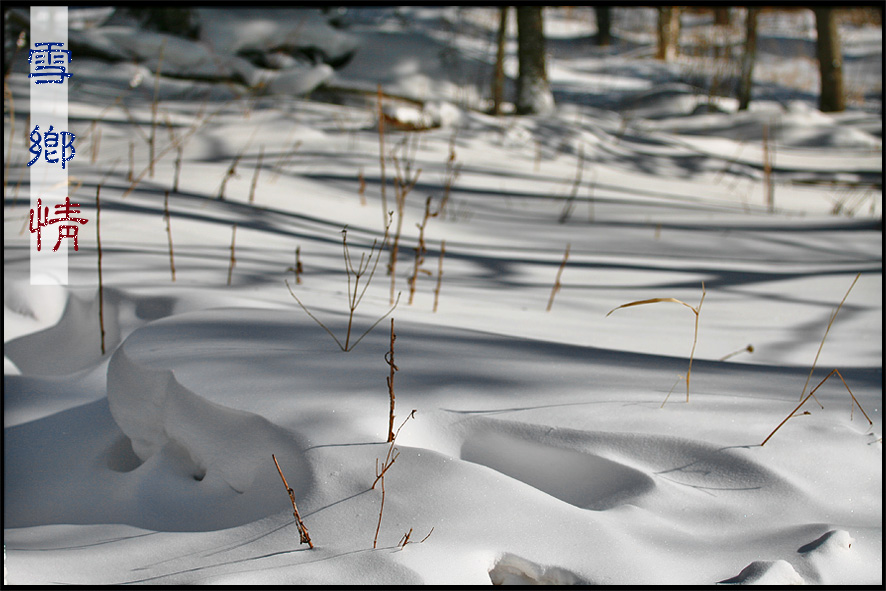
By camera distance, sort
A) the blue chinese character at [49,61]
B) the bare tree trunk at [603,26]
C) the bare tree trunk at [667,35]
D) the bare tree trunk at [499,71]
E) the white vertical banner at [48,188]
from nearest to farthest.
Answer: the white vertical banner at [48,188] → the blue chinese character at [49,61] → the bare tree trunk at [499,71] → the bare tree trunk at [667,35] → the bare tree trunk at [603,26]

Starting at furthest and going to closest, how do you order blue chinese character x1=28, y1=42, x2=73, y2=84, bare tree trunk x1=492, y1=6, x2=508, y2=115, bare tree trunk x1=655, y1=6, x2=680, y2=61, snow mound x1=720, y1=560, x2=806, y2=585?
bare tree trunk x1=655, y1=6, x2=680, y2=61, bare tree trunk x1=492, y1=6, x2=508, y2=115, blue chinese character x1=28, y1=42, x2=73, y2=84, snow mound x1=720, y1=560, x2=806, y2=585

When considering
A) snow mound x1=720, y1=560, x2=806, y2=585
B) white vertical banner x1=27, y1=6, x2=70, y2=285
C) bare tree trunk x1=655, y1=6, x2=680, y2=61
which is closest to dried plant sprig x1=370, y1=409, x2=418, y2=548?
snow mound x1=720, y1=560, x2=806, y2=585

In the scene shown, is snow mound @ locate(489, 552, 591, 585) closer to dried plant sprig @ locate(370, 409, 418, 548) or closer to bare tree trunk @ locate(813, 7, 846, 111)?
dried plant sprig @ locate(370, 409, 418, 548)

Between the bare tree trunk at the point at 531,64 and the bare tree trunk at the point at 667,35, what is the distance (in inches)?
292

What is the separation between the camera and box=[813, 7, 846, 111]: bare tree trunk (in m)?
8.07

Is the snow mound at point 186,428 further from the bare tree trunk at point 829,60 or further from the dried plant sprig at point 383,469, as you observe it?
the bare tree trunk at point 829,60

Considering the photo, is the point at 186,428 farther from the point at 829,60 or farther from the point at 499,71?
the point at 829,60

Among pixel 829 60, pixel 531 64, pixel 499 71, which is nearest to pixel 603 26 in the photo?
pixel 829 60

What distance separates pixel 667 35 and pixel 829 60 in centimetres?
686

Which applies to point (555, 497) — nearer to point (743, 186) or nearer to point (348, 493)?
point (348, 493)

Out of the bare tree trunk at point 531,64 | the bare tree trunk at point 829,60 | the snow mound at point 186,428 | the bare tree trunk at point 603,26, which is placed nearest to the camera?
the snow mound at point 186,428

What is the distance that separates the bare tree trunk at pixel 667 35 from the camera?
1418 cm

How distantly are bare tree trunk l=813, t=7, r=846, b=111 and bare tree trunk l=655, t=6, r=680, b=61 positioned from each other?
18.6 ft

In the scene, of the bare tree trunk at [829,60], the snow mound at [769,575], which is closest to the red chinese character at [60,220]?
the snow mound at [769,575]
